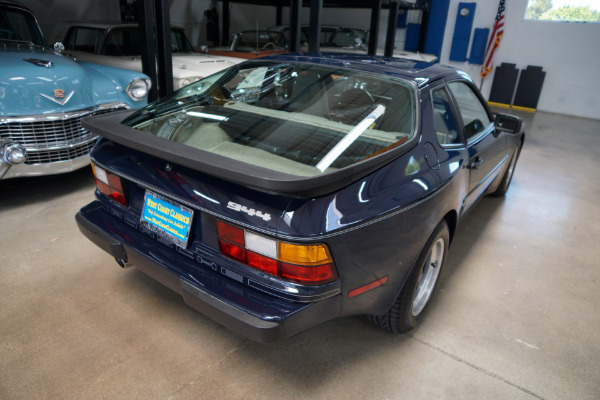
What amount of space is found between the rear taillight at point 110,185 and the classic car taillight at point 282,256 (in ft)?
2.08

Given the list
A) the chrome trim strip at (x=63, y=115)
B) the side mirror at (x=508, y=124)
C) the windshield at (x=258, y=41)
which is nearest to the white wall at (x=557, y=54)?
the windshield at (x=258, y=41)

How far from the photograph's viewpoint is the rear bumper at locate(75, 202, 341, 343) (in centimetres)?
131

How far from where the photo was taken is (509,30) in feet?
29.8

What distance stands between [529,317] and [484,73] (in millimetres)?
8885

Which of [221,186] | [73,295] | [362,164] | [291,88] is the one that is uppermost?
[291,88]

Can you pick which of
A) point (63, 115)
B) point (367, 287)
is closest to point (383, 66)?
point (367, 287)

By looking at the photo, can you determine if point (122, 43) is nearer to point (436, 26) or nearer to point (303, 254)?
point (303, 254)

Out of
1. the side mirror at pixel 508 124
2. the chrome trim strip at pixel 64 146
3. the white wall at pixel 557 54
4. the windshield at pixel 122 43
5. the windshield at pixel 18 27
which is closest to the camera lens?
the side mirror at pixel 508 124

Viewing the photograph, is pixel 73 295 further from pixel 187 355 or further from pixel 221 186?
pixel 221 186

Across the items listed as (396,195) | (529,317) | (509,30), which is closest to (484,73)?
(509,30)

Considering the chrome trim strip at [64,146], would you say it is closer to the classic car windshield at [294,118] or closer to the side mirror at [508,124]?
the classic car windshield at [294,118]

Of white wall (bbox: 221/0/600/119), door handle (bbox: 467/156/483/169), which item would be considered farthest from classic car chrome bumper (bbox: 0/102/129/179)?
white wall (bbox: 221/0/600/119)

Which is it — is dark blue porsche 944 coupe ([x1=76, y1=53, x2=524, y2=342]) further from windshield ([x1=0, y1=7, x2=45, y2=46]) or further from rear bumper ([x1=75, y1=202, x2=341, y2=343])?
windshield ([x1=0, y1=7, x2=45, y2=46])

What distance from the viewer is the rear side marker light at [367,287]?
145cm
